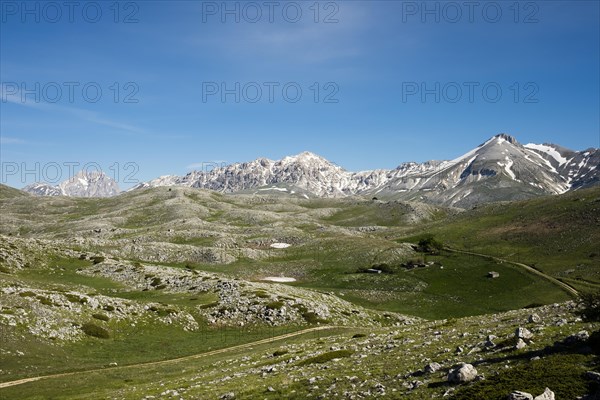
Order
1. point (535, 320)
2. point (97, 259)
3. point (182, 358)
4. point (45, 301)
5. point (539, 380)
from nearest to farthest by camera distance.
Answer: point (539, 380), point (535, 320), point (182, 358), point (45, 301), point (97, 259)

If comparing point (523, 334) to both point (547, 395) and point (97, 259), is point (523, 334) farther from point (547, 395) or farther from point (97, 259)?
point (97, 259)

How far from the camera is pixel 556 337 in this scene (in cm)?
2273

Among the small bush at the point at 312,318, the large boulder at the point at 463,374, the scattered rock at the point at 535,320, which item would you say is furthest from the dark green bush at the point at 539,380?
the small bush at the point at 312,318

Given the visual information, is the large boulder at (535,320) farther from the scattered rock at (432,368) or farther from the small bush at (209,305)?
the small bush at (209,305)

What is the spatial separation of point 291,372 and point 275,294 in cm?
4652

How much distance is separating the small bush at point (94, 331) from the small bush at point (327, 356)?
113 feet

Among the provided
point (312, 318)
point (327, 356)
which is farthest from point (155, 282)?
point (327, 356)

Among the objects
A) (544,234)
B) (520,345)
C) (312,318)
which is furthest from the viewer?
(544,234)

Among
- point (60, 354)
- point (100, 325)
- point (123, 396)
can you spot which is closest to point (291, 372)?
point (123, 396)

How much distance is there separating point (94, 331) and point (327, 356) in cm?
3671

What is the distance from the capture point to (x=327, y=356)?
31344 mm

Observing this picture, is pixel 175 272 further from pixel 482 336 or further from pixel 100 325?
pixel 482 336

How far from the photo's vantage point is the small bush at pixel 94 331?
53.0 metres

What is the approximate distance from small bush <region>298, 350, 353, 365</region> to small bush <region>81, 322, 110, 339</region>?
1360 inches
